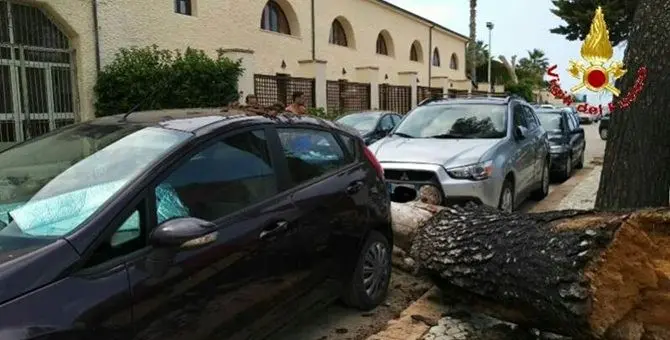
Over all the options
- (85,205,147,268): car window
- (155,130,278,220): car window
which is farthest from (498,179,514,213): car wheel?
(85,205,147,268): car window

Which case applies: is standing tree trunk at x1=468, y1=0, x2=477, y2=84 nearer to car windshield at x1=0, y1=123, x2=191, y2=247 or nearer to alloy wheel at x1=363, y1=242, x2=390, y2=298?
alloy wheel at x1=363, y1=242, x2=390, y2=298

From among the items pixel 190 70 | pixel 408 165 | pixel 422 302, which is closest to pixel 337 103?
pixel 190 70

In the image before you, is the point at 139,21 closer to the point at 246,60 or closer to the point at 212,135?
the point at 246,60

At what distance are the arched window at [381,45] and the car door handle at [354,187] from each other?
88.4 feet

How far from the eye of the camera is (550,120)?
14.1 meters

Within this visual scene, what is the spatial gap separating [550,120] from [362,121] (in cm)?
439

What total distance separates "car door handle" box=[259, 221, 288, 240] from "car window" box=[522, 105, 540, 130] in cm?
652

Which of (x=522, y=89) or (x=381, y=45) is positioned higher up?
(x=381, y=45)

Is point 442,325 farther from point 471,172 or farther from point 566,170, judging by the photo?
point 566,170

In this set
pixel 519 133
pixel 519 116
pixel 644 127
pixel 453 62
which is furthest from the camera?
pixel 453 62

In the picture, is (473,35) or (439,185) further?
(473,35)

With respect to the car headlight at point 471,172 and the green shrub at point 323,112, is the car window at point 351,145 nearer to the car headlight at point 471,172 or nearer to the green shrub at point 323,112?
the car headlight at point 471,172

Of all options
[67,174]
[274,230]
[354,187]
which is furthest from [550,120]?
[67,174]

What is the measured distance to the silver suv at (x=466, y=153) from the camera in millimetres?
6781
